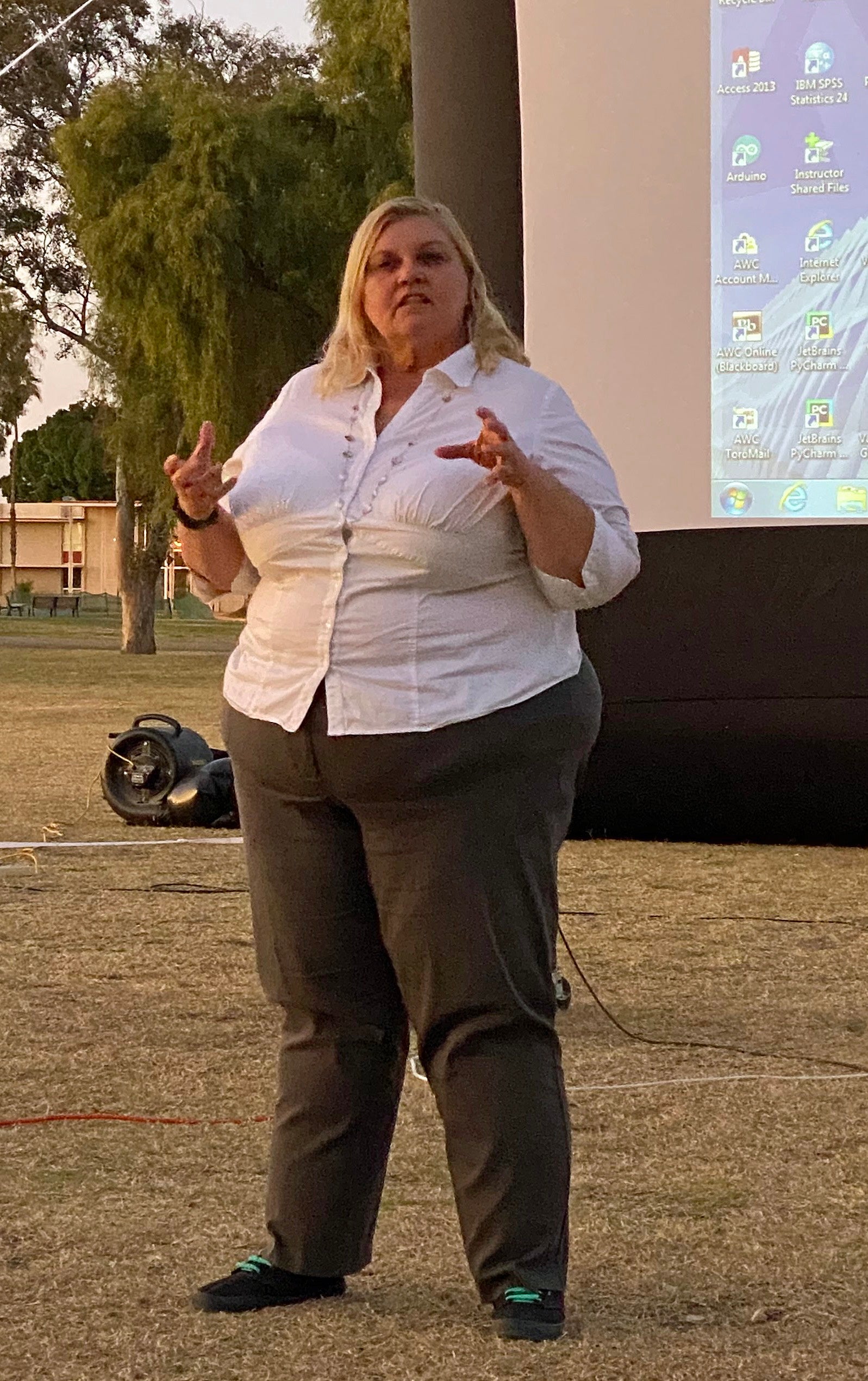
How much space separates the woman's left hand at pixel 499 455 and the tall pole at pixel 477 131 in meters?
5.52

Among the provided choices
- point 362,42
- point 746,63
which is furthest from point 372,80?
point 746,63

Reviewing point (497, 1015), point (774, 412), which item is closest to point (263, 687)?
point (497, 1015)

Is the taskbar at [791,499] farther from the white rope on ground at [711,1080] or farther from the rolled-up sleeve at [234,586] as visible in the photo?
the rolled-up sleeve at [234,586]

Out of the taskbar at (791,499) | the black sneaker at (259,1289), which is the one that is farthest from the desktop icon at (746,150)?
the black sneaker at (259,1289)

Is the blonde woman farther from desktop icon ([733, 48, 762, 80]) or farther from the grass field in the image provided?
desktop icon ([733, 48, 762, 80])

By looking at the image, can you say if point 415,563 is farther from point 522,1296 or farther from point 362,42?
point 362,42

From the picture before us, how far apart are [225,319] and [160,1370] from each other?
2058 cm

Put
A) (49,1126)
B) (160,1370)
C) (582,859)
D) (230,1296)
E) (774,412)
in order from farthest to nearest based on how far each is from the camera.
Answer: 1. (582,859)
2. (774,412)
3. (49,1126)
4. (230,1296)
5. (160,1370)

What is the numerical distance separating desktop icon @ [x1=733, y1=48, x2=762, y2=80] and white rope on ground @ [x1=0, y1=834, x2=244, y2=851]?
147 inches

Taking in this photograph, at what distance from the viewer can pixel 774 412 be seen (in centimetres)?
749

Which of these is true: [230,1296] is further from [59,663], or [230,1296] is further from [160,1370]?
[59,663]

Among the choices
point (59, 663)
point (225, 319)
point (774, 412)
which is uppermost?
point (225, 319)

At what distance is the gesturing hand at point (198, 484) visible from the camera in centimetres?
271

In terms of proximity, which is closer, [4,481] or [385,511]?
[385,511]
